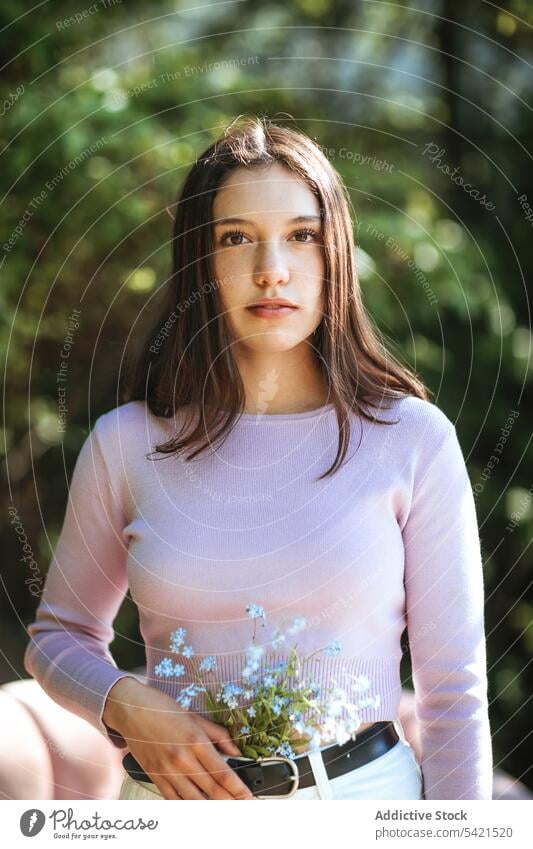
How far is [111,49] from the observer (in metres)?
1.76

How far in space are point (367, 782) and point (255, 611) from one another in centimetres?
19

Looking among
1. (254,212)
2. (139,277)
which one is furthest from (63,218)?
(254,212)

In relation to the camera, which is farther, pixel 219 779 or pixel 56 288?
pixel 56 288

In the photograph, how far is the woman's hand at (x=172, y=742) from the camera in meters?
0.90

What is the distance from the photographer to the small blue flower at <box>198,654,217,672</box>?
93 centimetres

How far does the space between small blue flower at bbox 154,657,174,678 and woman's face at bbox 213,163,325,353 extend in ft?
1.07

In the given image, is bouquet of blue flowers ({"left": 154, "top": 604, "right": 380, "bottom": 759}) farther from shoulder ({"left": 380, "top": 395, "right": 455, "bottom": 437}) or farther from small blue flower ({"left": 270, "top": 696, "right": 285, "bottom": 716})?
shoulder ({"left": 380, "top": 395, "right": 455, "bottom": 437})

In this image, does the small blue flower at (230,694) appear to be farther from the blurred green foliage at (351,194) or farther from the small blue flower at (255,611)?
the blurred green foliage at (351,194)

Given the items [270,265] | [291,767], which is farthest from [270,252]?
[291,767]

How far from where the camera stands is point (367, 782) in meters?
0.93

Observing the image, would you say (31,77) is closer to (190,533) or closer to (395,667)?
(190,533)

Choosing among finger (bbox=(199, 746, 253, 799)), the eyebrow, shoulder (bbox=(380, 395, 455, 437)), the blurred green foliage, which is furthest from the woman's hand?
the blurred green foliage

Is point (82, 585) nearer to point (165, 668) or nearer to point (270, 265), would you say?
point (165, 668)
